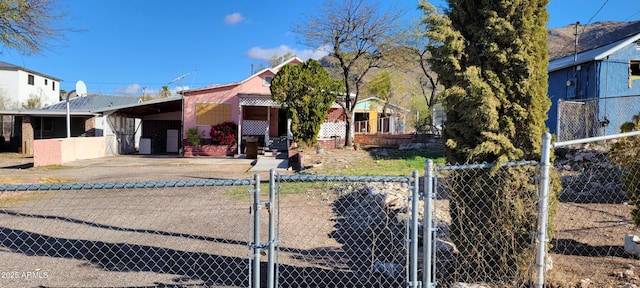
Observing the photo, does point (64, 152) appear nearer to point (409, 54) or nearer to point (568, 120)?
point (409, 54)

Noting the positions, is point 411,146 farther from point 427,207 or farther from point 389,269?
point 427,207

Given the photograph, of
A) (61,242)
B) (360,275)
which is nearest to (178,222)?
(61,242)

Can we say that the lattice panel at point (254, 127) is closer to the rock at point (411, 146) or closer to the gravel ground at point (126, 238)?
the rock at point (411, 146)

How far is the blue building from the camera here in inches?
537

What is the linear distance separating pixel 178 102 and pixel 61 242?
741 inches

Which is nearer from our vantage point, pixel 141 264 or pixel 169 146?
pixel 141 264

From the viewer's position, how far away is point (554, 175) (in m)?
3.98

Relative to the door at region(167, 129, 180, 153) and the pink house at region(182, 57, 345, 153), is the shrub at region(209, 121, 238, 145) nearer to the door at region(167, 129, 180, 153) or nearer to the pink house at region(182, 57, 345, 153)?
the pink house at region(182, 57, 345, 153)

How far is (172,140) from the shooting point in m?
26.4

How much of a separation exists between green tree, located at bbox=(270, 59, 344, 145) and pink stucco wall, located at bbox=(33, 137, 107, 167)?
30.3ft

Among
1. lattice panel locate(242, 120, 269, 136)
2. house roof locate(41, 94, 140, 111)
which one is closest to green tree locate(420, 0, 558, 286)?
lattice panel locate(242, 120, 269, 136)

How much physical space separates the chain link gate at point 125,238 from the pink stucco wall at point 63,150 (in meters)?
8.13

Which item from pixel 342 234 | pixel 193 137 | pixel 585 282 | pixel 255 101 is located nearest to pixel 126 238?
pixel 342 234

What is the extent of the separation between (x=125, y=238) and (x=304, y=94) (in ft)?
40.4
